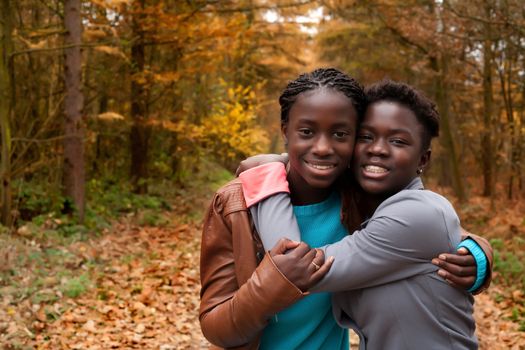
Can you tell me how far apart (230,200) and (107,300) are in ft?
15.8

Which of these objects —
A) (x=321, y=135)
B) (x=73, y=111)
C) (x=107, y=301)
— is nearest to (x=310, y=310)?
(x=321, y=135)

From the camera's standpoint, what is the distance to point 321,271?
154cm

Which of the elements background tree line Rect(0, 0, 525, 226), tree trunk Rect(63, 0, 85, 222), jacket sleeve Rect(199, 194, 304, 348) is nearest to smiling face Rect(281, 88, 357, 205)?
jacket sleeve Rect(199, 194, 304, 348)

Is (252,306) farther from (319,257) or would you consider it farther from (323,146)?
(323,146)

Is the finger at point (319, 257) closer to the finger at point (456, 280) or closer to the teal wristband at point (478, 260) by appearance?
the finger at point (456, 280)

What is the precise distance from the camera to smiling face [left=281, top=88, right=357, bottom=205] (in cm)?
167

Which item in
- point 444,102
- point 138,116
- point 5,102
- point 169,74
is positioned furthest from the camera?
point 444,102

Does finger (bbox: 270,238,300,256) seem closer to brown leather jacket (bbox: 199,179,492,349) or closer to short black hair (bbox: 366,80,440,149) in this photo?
brown leather jacket (bbox: 199,179,492,349)

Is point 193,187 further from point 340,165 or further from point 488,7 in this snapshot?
point 340,165

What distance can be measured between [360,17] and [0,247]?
10535mm

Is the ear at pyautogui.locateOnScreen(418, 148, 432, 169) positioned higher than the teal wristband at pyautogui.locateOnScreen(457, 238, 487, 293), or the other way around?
the ear at pyautogui.locateOnScreen(418, 148, 432, 169)

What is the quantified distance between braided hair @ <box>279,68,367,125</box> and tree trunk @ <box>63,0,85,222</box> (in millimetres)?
7293

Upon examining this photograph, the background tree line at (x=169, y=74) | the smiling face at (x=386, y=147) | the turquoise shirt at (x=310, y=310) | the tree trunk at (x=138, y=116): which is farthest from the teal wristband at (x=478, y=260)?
the tree trunk at (x=138, y=116)

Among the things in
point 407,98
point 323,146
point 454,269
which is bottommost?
point 454,269
